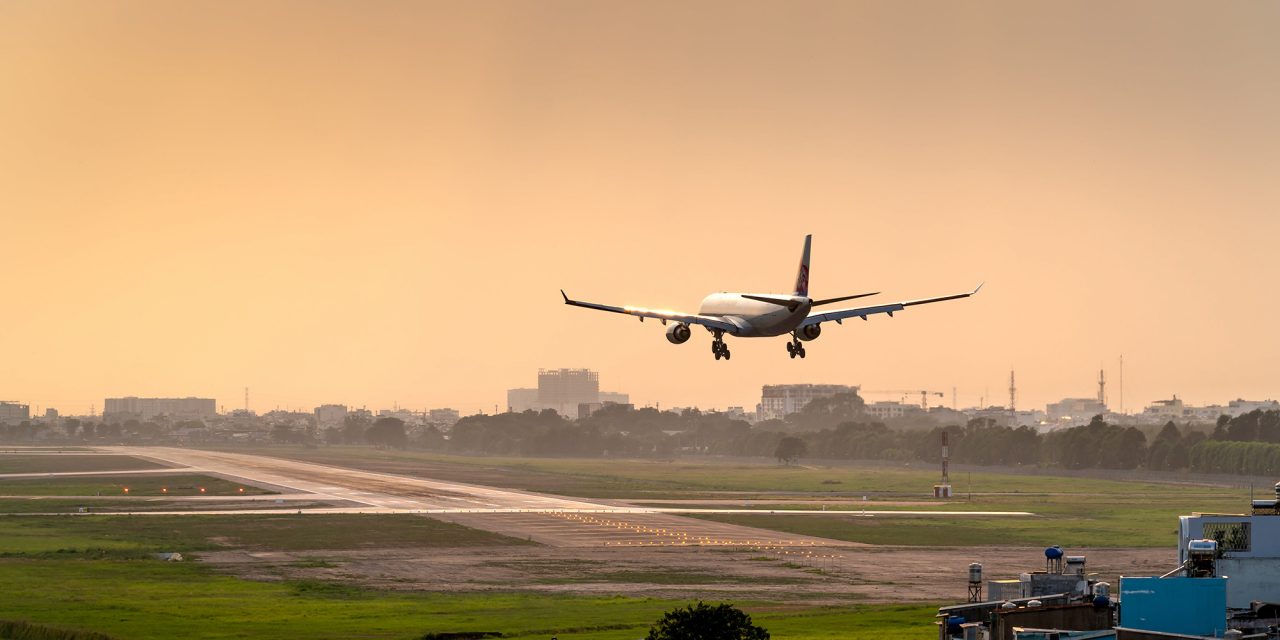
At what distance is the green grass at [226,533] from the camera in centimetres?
15575

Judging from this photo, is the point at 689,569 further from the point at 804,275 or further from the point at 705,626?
the point at 705,626

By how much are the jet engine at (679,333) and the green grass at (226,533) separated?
57953 millimetres

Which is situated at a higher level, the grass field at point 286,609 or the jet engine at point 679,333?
the jet engine at point 679,333

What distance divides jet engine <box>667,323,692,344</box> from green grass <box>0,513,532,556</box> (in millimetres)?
57953

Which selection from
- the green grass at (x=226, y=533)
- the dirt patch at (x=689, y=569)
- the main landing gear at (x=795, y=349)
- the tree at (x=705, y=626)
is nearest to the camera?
the tree at (x=705, y=626)

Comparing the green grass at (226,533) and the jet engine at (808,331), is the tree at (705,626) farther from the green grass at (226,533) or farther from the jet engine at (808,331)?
the green grass at (226,533)

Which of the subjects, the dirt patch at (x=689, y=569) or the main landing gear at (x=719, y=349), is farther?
the dirt patch at (x=689, y=569)

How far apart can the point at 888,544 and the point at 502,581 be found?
162ft

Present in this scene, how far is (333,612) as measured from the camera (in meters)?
110

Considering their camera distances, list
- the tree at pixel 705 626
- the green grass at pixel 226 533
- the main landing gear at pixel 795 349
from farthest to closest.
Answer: the green grass at pixel 226 533 → the main landing gear at pixel 795 349 → the tree at pixel 705 626

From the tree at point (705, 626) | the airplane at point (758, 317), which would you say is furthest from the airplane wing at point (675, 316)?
the tree at point (705, 626)

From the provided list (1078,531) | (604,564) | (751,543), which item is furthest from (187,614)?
(1078,531)

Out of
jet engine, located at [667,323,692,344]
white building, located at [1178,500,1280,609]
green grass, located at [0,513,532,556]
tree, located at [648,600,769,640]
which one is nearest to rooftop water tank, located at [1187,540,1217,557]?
white building, located at [1178,500,1280,609]

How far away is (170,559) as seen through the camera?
142125 millimetres
